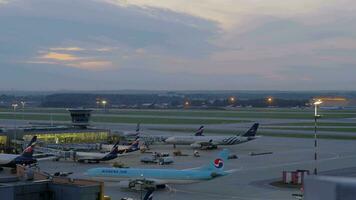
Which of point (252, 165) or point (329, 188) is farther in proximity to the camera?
point (252, 165)

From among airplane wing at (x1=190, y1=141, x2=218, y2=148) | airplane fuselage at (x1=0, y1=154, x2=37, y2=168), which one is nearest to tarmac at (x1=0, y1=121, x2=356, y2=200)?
airplane wing at (x1=190, y1=141, x2=218, y2=148)

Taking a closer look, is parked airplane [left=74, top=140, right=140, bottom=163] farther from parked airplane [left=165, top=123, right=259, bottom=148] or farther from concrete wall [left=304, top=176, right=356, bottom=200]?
concrete wall [left=304, top=176, right=356, bottom=200]

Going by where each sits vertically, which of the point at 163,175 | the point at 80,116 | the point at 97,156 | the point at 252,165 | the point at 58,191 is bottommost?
the point at 252,165

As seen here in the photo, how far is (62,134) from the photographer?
7650cm

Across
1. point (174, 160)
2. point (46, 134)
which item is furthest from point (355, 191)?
point (46, 134)

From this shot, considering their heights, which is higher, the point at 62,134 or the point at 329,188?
the point at 329,188

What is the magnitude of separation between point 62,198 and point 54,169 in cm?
3770

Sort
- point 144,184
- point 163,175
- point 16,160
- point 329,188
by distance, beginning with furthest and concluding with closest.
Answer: point 16,160
point 163,175
point 144,184
point 329,188

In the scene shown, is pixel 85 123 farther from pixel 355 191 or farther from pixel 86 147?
pixel 355 191

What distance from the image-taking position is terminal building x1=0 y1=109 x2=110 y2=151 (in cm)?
7006

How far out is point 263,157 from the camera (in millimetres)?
61562

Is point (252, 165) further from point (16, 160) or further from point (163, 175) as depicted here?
point (16, 160)

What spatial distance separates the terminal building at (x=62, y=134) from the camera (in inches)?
2758

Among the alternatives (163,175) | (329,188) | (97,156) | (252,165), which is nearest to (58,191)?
(329,188)
